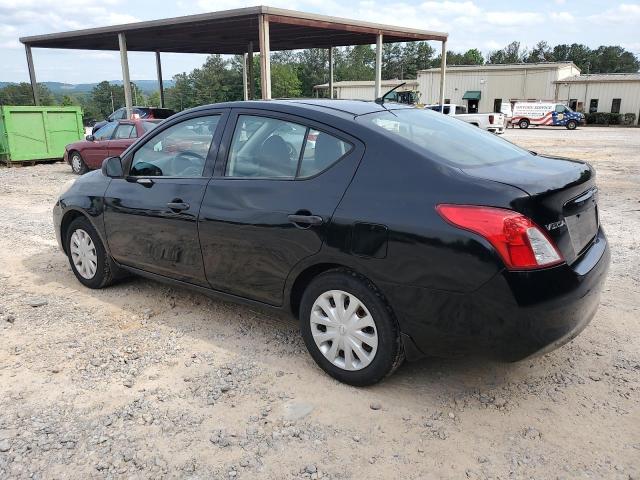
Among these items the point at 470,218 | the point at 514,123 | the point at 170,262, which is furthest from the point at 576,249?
the point at 514,123

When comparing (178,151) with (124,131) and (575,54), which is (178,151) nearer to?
(124,131)

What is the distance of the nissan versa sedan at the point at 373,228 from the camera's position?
2.52 meters

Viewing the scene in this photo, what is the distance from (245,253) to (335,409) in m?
1.13

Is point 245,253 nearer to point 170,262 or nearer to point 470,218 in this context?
point 170,262

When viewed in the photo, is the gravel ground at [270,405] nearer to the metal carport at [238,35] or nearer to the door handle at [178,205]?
the door handle at [178,205]

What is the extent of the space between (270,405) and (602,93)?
50.3 meters

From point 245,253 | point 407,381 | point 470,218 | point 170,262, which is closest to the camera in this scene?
point 470,218

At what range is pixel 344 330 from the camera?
3014mm

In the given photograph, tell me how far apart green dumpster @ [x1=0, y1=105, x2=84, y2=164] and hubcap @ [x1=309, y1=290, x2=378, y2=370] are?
14.8 metres

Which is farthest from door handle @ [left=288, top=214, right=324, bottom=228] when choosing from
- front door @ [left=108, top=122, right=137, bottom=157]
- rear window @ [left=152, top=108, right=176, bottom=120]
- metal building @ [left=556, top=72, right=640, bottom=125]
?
metal building @ [left=556, top=72, right=640, bottom=125]

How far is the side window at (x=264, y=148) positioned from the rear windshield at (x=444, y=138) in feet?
1.49

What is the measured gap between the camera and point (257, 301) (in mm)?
3496

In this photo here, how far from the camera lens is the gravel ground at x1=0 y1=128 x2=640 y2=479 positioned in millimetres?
2486

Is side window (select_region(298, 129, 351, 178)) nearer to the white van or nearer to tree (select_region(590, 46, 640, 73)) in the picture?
the white van
